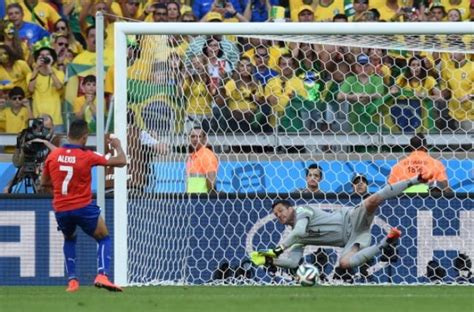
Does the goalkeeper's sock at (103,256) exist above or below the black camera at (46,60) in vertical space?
below

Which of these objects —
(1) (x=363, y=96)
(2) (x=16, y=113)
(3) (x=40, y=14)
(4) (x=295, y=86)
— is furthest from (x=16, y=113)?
(1) (x=363, y=96)

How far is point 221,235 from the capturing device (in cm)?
1352

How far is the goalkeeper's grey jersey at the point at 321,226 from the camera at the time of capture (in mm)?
12422

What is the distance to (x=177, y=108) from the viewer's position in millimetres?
13562

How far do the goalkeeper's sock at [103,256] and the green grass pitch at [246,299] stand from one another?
8.4 inches

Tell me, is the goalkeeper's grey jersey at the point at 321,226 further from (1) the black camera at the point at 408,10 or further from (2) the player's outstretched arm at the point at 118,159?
(1) the black camera at the point at 408,10

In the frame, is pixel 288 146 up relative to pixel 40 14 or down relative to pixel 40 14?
down

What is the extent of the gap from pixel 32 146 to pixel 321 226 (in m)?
3.94

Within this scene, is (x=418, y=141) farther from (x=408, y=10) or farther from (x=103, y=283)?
(x=408, y=10)

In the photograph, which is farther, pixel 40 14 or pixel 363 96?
pixel 40 14

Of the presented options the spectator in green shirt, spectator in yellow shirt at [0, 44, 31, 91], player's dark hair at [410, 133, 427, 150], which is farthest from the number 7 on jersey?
spectator in yellow shirt at [0, 44, 31, 91]

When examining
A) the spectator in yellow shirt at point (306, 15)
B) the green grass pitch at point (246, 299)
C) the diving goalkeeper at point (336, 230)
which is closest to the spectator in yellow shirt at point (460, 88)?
the diving goalkeeper at point (336, 230)

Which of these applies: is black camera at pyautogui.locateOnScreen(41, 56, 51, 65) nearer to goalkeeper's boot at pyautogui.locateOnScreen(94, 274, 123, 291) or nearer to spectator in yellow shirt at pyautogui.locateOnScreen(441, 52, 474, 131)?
spectator in yellow shirt at pyautogui.locateOnScreen(441, 52, 474, 131)

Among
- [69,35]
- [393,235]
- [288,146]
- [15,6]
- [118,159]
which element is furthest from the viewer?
[15,6]
